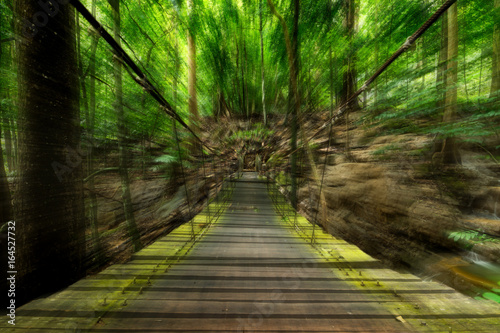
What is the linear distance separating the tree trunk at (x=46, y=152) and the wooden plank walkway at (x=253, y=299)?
0.10 meters

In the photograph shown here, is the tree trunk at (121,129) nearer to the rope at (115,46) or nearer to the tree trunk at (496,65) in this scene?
the rope at (115,46)

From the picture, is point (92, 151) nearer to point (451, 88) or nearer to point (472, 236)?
point (451, 88)

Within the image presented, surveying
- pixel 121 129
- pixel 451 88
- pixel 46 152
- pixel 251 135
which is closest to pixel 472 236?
pixel 451 88

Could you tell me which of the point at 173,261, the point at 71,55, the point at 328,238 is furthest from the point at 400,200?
the point at 71,55

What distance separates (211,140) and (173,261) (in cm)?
445

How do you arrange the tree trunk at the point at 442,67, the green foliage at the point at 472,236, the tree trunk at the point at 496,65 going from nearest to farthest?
the tree trunk at the point at 496,65, the tree trunk at the point at 442,67, the green foliage at the point at 472,236

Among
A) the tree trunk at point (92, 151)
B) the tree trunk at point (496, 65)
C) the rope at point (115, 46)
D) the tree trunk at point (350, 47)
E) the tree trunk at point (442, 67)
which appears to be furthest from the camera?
the tree trunk at point (350, 47)

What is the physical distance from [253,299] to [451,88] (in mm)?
1327

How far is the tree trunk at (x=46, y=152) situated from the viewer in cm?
57

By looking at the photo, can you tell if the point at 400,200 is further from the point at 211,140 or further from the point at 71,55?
the point at 211,140

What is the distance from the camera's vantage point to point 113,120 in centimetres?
78

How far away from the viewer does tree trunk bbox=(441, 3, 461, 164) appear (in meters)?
0.98

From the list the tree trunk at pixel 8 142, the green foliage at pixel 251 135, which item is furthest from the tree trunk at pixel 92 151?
the green foliage at pixel 251 135

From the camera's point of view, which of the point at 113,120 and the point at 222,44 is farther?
the point at 222,44
